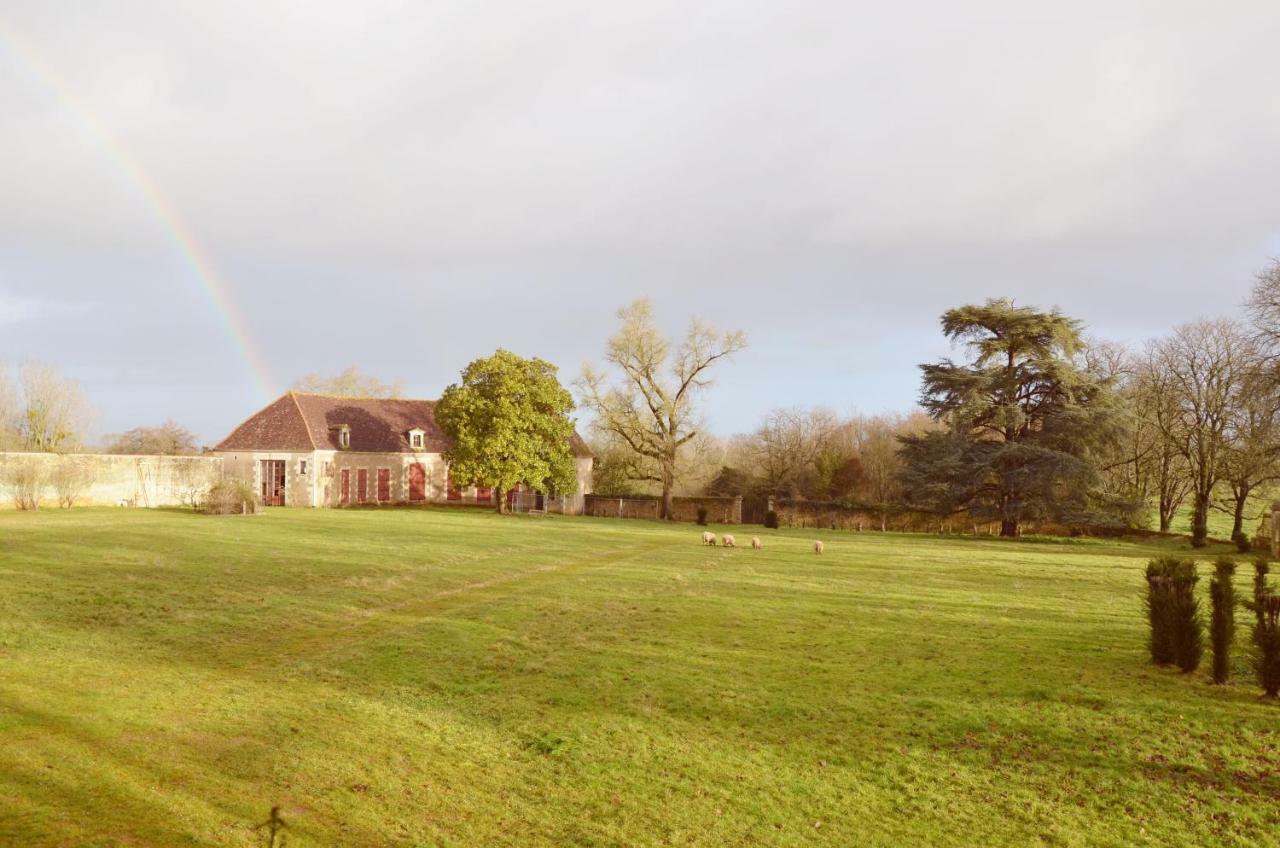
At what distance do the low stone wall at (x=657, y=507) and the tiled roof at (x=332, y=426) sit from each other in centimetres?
403

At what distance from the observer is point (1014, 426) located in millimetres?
39250

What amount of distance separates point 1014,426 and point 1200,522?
894 cm

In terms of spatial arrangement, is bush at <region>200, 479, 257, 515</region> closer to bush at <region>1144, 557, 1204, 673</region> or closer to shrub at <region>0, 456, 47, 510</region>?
shrub at <region>0, 456, 47, 510</region>

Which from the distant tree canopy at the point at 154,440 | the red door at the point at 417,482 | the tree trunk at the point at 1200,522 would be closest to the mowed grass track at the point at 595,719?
the tree trunk at the point at 1200,522

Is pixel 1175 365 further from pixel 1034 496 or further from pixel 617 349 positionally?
pixel 617 349

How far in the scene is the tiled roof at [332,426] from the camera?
47219 mm

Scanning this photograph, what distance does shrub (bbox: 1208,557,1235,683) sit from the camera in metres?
9.84

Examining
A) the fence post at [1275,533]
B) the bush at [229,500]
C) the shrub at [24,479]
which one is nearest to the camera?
the fence post at [1275,533]

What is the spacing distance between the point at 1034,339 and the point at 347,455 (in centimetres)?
4064

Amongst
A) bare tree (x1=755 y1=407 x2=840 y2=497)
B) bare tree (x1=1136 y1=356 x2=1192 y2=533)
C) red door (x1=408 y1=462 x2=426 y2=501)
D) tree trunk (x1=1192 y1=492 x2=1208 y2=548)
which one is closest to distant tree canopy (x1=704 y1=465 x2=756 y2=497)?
bare tree (x1=755 y1=407 x2=840 y2=497)

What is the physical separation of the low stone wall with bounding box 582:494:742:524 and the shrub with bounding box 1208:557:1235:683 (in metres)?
37.6

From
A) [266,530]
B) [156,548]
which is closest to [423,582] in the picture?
[156,548]

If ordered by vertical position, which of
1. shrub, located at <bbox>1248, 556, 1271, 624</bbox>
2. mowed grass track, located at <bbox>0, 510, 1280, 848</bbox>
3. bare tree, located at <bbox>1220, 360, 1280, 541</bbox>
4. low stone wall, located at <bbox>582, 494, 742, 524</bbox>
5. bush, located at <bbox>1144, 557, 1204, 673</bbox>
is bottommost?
low stone wall, located at <bbox>582, 494, 742, 524</bbox>

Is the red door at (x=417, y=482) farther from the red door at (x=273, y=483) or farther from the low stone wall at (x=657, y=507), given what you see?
the low stone wall at (x=657, y=507)
